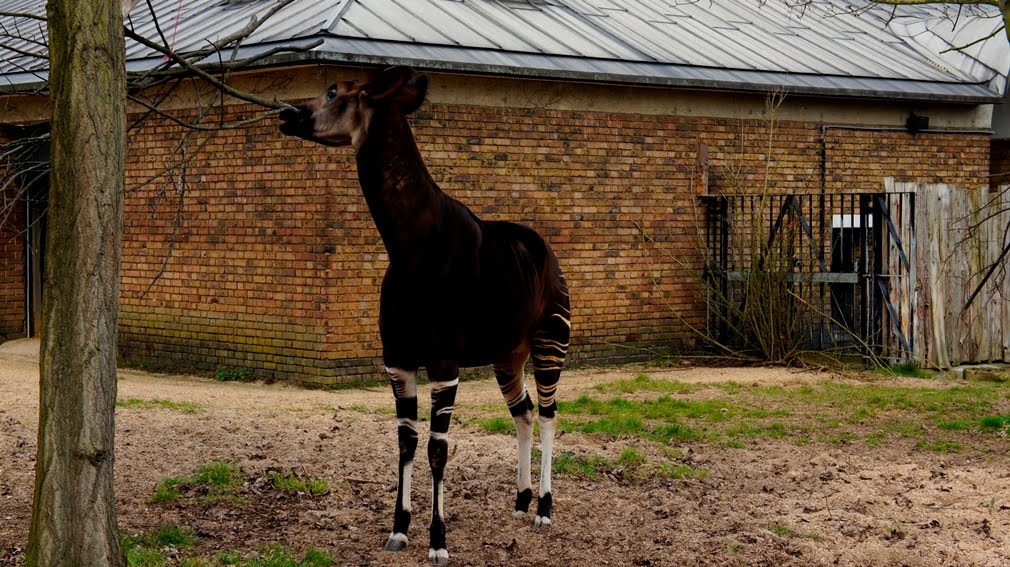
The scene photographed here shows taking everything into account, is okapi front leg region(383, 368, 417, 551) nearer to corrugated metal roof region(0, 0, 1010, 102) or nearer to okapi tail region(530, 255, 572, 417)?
okapi tail region(530, 255, 572, 417)

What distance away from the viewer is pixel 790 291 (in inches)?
599

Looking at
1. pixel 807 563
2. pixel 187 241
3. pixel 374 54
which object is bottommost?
pixel 807 563

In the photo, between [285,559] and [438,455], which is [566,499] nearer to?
[438,455]

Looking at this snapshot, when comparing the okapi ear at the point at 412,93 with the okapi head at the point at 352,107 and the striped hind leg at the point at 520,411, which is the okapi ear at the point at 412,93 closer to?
the okapi head at the point at 352,107

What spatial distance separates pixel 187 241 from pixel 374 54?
3.54 metres

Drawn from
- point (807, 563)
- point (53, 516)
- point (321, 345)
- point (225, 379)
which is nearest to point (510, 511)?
point (807, 563)

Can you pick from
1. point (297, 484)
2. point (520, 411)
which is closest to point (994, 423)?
point (520, 411)

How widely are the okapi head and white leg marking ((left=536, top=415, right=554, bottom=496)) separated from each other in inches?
87.1

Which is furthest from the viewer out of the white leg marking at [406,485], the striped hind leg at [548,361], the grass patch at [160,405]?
the grass patch at [160,405]

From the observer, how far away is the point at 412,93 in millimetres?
6273

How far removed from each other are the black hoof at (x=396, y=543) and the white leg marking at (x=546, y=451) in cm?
98

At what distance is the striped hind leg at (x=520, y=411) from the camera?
288 inches

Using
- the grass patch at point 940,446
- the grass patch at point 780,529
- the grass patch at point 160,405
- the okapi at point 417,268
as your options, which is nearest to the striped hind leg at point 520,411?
the okapi at point 417,268

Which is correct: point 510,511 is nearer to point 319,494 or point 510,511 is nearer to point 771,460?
point 319,494
